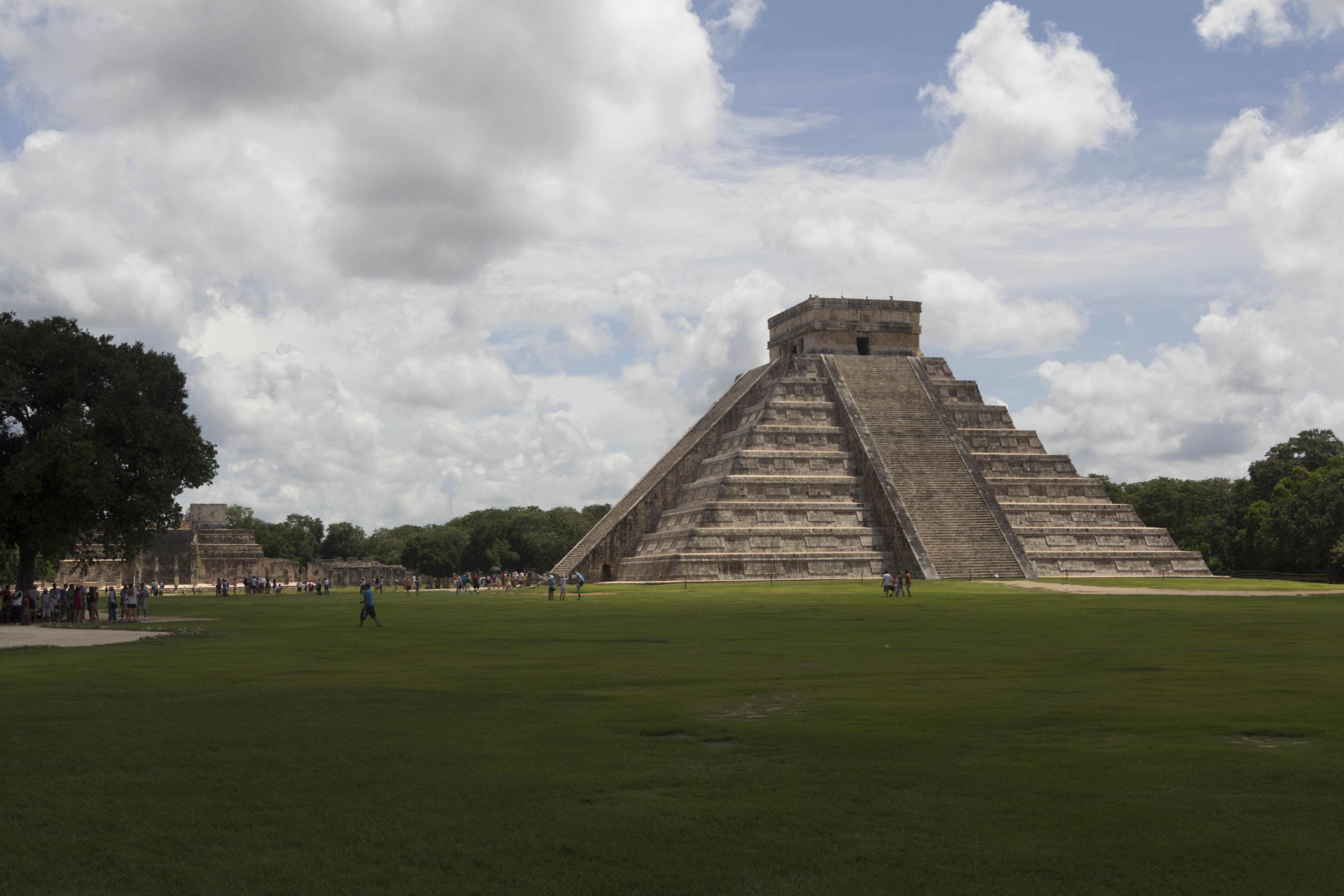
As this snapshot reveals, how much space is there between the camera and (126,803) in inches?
313

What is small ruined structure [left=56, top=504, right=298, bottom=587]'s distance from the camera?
83.4 metres

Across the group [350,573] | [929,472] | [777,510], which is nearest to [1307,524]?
[929,472]

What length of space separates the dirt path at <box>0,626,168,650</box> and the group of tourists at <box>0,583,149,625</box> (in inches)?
90.8

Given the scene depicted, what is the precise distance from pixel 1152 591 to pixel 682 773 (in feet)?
111

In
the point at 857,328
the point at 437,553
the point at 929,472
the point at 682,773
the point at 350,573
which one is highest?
the point at 857,328

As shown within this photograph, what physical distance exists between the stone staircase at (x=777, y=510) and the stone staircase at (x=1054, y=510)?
21.4 ft

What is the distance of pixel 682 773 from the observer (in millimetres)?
8695

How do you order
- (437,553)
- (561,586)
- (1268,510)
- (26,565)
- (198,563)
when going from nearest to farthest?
1. (26,565)
2. (561,586)
3. (1268,510)
4. (198,563)
5. (437,553)


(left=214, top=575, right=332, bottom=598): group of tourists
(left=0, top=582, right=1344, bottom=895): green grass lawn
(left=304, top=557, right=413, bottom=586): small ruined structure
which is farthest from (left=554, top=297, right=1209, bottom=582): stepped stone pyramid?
(left=304, top=557, right=413, bottom=586): small ruined structure

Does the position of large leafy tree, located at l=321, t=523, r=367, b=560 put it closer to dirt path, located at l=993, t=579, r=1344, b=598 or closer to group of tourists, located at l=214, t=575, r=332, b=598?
group of tourists, located at l=214, t=575, r=332, b=598

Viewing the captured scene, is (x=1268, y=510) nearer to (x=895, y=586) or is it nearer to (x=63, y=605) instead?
(x=895, y=586)

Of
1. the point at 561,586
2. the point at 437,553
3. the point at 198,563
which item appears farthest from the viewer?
the point at 437,553

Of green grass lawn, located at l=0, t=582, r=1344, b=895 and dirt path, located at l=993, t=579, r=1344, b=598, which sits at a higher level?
dirt path, located at l=993, t=579, r=1344, b=598

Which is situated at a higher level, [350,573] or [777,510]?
[777,510]
